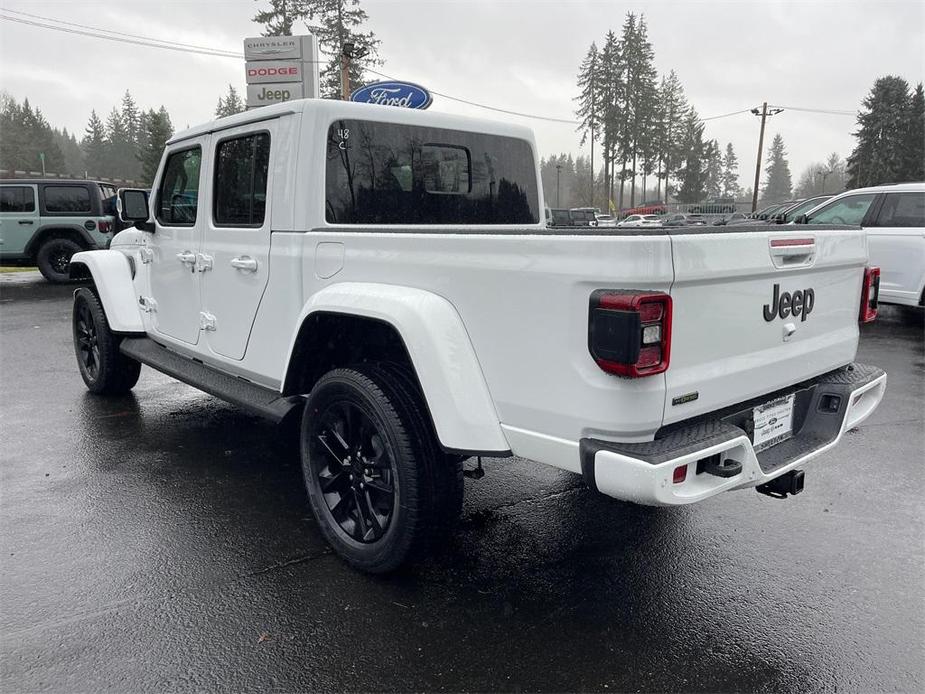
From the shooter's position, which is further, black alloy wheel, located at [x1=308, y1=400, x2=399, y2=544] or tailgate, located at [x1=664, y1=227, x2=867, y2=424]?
black alloy wheel, located at [x1=308, y1=400, x2=399, y2=544]

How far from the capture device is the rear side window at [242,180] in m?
3.61

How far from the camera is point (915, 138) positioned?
57156mm

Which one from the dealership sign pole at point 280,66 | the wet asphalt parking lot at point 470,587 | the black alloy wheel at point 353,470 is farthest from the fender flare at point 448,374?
the dealership sign pole at point 280,66

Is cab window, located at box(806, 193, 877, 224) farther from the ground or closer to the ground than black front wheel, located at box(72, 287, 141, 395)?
farther from the ground

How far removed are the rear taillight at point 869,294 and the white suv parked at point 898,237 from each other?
19.5 feet

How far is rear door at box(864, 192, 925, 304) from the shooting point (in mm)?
8633

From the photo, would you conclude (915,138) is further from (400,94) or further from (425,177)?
(425,177)

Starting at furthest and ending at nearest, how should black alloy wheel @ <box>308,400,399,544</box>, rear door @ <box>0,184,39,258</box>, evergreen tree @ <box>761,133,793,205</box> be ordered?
evergreen tree @ <box>761,133,793,205</box> → rear door @ <box>0,184,39,258</box> → black alloy wheel @ <box>308,400,399,544</box>

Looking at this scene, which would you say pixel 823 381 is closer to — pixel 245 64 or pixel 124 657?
pixel 124 657

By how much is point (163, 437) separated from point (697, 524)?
3674mm

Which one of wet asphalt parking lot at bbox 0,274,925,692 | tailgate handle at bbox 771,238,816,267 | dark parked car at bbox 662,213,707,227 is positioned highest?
dark parked car at bbox 662,213,707,227

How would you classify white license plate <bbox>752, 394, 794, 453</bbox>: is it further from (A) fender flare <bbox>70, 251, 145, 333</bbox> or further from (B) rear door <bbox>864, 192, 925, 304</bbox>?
(B) rear door <bbox>864, 192, 925, 304</bbox>

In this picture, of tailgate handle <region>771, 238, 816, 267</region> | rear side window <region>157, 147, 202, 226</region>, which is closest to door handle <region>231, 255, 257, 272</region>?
rear side window <region>157, 147, 202, 226</region>

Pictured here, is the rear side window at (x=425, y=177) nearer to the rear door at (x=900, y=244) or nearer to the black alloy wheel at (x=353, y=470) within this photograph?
the black alloy wheel at (x=353, y=470)
